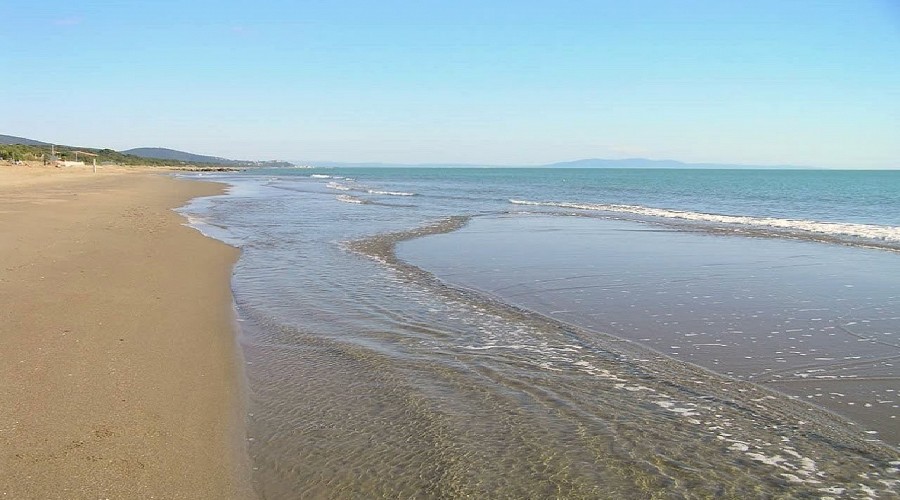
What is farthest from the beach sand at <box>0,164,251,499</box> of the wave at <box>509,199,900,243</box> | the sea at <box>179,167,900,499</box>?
the wave at <box>509,199,900,243</box>

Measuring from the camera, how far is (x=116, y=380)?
5.75 m

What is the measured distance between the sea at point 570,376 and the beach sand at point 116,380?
1.14 ft

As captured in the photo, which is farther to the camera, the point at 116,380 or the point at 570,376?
the point at 570,376

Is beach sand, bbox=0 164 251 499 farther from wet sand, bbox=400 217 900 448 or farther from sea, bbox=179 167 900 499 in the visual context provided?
wet sand, bbox=400 217 900 448

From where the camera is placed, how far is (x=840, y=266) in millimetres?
13852

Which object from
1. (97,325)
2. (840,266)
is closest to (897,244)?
(840,266)

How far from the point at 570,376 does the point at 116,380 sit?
4.38 meters

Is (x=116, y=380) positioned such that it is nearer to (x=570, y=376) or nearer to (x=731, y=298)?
(x=570, y=376)

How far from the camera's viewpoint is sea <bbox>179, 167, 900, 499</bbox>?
439cm

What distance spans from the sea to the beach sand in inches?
13.6

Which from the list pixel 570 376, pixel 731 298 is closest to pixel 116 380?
pixel 570 376

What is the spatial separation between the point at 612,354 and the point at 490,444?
286 cm

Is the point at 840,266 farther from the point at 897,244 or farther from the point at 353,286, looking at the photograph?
the point at 353,286

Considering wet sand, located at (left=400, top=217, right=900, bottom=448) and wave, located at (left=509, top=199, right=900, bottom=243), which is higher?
wave, located at (left=509, top=199, right=900, bottom=243)
